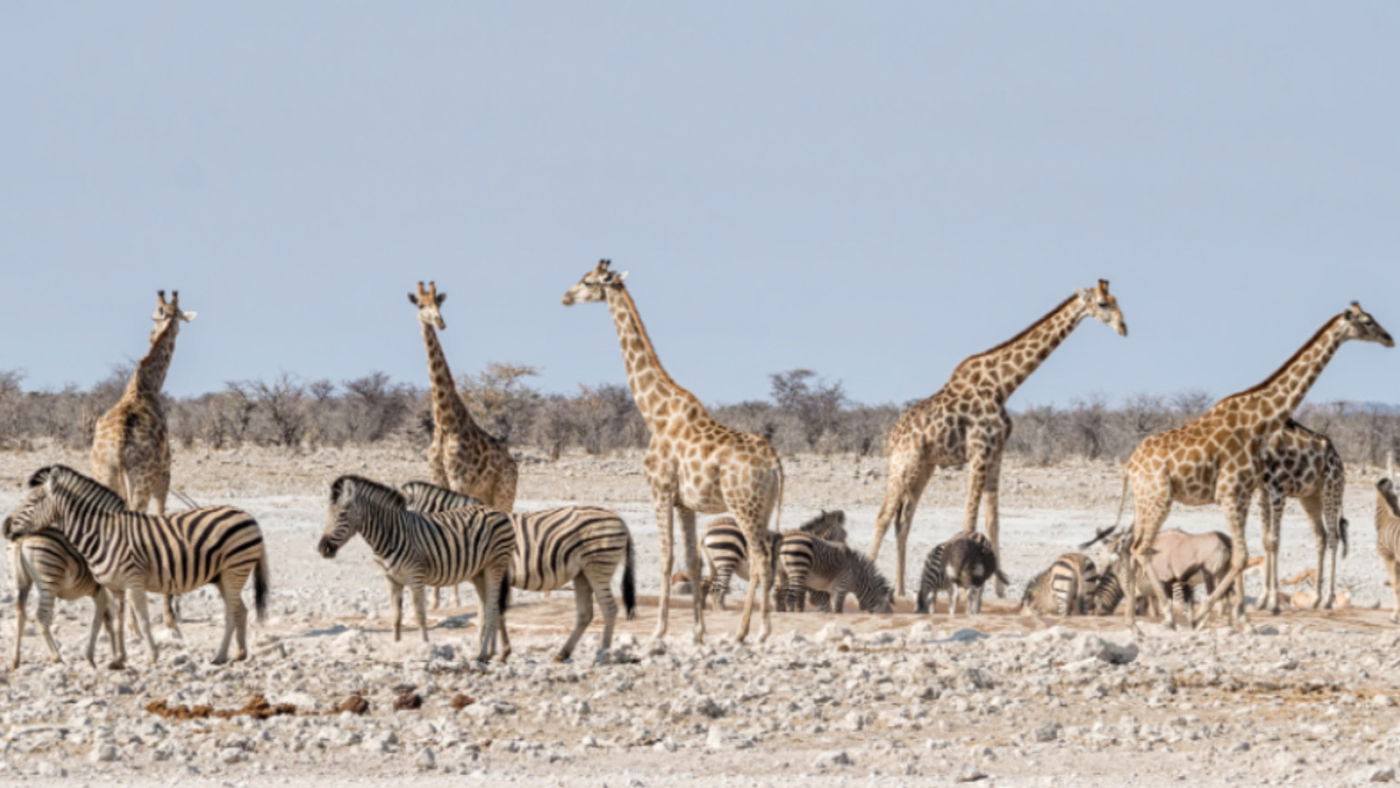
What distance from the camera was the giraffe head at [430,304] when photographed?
1670cm

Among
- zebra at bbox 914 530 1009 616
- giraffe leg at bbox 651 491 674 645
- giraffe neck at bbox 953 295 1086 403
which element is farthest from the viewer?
giraffe neck at bbox 953 295 1086 403

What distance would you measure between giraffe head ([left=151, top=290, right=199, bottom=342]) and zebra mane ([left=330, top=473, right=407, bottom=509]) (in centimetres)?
665

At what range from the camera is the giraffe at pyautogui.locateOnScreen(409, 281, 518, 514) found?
1656 centimetres

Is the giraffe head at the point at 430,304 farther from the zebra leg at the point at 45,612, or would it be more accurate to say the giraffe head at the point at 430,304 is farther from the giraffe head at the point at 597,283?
the zebra leg at the point at 45,612

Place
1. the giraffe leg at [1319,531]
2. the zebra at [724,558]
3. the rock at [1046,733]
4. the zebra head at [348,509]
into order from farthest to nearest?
1. the giraffe leg at [1319,531]
2. the zebra at [724,558]
3. the zebra head at [348,509]
4. the rock at [1046,733]

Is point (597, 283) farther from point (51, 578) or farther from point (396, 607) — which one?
point (51, 578)

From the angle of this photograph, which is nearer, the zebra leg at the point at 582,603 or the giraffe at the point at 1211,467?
the zebra leg at the point at 582,603

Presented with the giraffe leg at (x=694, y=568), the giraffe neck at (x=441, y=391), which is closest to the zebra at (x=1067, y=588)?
the giraffe leg at (x=694, y=568)

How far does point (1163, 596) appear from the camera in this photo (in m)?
14.2

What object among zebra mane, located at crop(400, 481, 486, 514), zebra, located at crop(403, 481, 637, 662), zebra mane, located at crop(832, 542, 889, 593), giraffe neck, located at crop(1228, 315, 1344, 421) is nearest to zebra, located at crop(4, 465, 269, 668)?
zebra, located at crop(403, 481, 637, 662)

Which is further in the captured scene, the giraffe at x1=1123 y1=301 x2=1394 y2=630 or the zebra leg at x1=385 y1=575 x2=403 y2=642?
the giraffe at x1=1123 y1=301 x2=1394 y2=630

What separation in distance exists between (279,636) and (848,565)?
5.13 meters

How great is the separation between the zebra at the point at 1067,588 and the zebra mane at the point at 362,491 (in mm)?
6519

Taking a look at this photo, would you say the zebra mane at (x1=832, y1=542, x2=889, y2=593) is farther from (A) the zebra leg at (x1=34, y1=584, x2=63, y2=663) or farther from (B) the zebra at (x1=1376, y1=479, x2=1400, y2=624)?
(A) the zebra leg at (x1=34, y1=584, x2=63, y2=663)
